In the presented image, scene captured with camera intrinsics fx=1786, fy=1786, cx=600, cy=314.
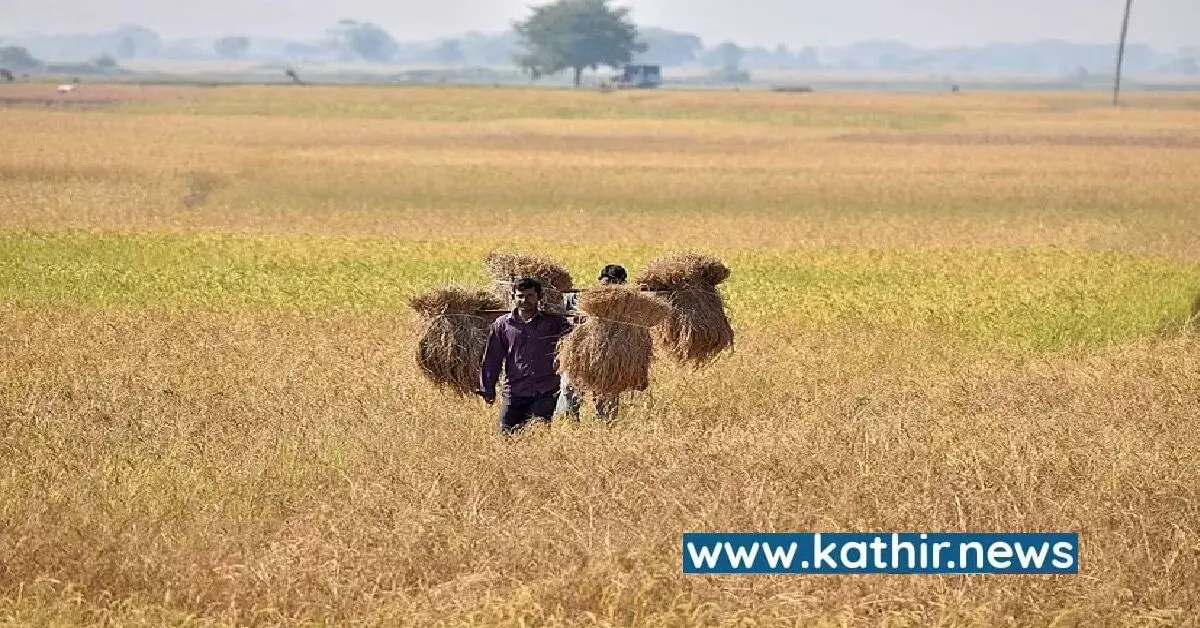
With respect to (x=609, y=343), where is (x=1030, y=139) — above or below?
below

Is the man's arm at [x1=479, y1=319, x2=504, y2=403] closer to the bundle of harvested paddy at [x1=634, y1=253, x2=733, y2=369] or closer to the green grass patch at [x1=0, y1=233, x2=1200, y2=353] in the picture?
the bundle of harvested paddy at [x1=634, y1=253, x2=733, y2=369]

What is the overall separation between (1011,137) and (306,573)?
5902 cm

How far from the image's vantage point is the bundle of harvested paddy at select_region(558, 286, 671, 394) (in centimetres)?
1118

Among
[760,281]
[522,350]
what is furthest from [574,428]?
[760,281]

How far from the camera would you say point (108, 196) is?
3703cm

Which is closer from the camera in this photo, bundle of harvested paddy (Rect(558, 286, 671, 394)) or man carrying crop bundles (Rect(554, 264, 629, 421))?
bundle of harvested paddy (Rect(558, 286, 671, 394))

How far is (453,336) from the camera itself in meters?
11.8

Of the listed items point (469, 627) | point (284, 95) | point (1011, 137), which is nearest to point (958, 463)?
point (469, 627)

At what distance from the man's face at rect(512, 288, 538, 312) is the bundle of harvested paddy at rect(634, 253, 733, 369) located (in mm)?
1071

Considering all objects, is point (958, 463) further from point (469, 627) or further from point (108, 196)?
point (108, 196)

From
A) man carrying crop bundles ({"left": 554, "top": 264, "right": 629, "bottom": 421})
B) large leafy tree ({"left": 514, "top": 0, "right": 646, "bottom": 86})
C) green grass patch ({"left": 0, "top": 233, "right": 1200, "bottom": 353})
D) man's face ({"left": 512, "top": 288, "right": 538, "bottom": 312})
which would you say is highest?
man's face ({"left": 512, "top": 288, "right": 538, "bottom": 312})

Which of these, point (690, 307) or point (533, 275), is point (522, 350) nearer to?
point (533, 275)

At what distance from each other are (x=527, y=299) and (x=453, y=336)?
0.77 m

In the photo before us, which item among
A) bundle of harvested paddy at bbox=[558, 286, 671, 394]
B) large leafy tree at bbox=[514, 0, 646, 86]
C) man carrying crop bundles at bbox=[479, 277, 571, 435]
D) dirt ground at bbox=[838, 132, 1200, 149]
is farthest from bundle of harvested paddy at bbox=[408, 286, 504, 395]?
large leafy tree at bbox=[514, 0, 646, 86]
